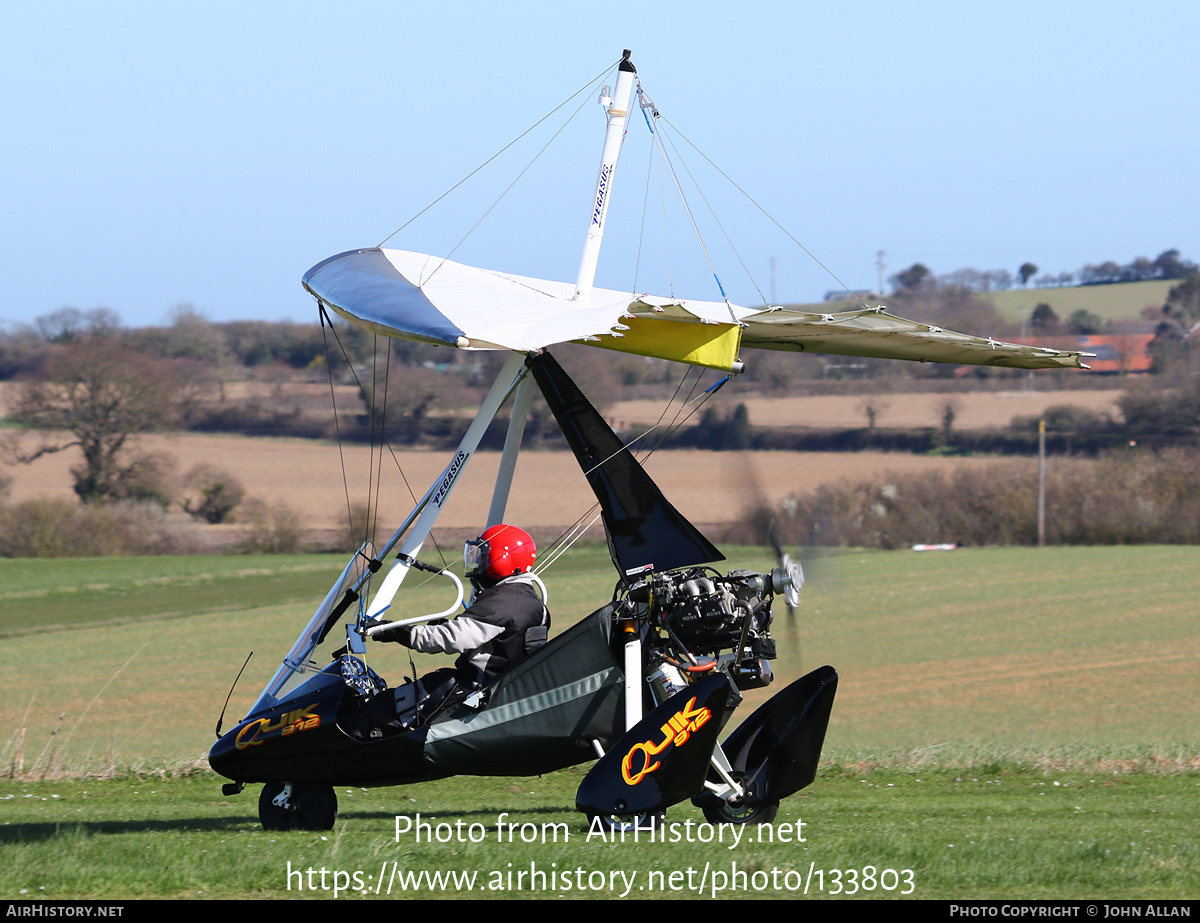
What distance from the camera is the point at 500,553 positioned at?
23.6 feet

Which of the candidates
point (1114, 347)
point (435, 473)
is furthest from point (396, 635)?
point (1114, 347)

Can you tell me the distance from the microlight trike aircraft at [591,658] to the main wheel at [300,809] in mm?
12

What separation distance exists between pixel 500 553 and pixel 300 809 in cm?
204

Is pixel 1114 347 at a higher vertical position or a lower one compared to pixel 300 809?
higher

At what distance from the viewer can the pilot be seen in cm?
708

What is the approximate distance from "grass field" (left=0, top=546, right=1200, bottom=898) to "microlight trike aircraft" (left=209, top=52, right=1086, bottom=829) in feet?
1.05

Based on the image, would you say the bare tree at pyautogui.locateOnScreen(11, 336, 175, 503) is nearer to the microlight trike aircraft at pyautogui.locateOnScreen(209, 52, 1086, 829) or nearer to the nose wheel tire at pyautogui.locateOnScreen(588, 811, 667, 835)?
the microlight trike aircraft at pyautogui.locateOnScreen(209, 52, 1086, 829)

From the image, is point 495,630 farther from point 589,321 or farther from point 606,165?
point 606,165

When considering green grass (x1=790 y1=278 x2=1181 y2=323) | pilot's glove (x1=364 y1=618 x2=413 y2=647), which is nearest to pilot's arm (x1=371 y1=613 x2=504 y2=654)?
pilot's glove (x1=364 y1=618 x2=413 y2=647)

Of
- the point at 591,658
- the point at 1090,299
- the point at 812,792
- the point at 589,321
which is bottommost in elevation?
the point at 812,792
